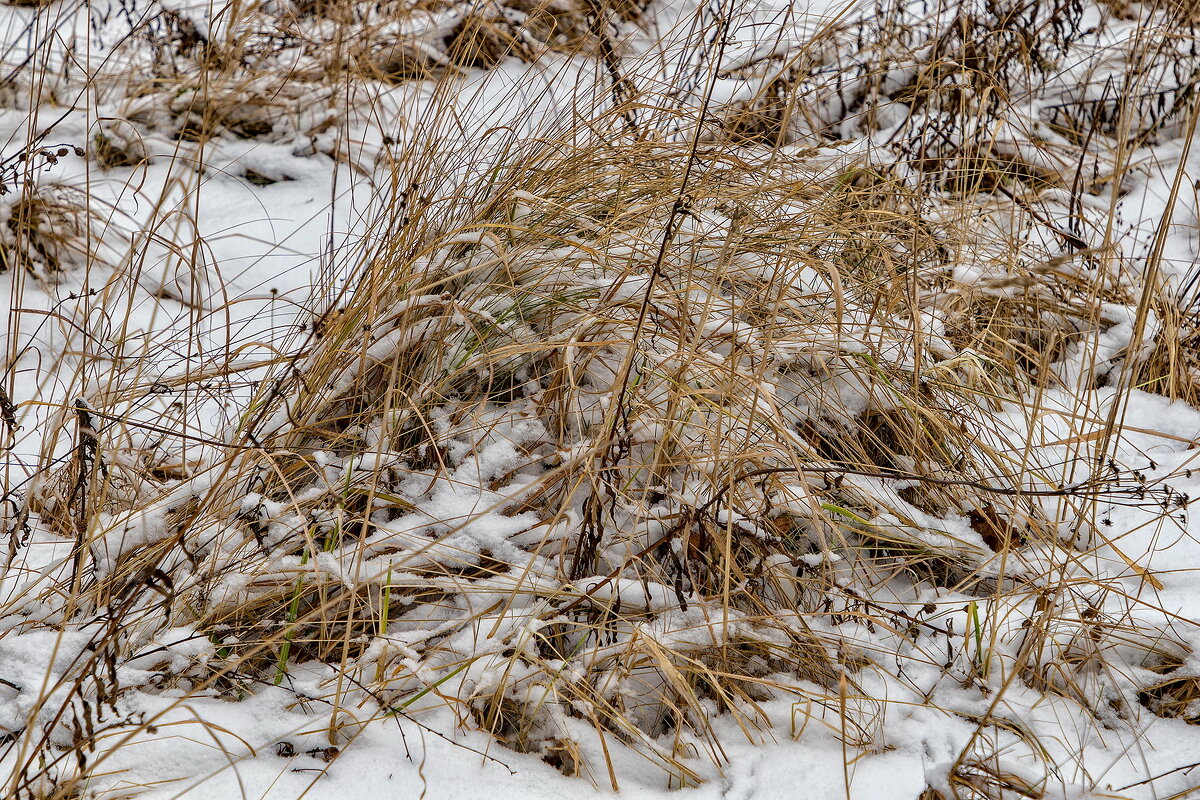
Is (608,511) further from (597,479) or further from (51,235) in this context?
(51,235)

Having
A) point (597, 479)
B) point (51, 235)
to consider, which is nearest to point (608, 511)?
point (597, 479)

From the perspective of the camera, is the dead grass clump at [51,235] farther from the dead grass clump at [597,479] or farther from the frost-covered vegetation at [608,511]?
the dead grass clump at [597,479]

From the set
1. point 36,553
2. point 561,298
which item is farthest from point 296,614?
point 561,298

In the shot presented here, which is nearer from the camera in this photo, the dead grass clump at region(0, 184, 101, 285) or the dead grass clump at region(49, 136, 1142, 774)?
the dead grass clump at region(49, 136, 1142, 774)

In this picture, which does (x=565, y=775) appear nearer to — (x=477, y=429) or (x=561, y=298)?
(x=477, y=429)

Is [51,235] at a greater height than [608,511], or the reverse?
[51,235]

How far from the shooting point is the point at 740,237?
6.39ft

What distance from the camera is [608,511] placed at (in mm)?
1552

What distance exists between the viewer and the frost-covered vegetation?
1322mm

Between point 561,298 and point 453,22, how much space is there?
2.14m

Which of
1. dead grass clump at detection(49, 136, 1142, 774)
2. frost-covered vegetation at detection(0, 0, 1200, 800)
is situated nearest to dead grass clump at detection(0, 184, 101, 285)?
frost-covered vegetation at detection(0, 0, 1200, 800)

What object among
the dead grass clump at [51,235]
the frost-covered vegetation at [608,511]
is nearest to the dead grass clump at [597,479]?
the frost-covered vegetation at [608,511]

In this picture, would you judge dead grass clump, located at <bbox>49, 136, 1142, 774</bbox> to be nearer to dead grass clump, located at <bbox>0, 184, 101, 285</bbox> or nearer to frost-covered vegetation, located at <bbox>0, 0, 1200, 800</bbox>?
frost-covered vegetation, located at <bbox>0, 0, 1200, 800</bbox>

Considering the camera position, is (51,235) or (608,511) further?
(51,235)
